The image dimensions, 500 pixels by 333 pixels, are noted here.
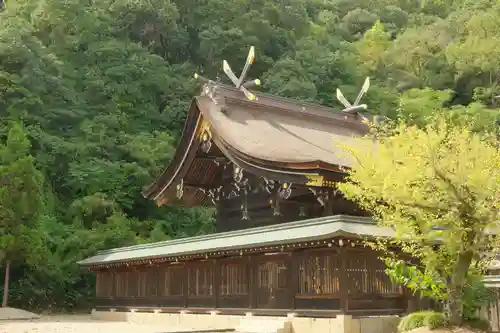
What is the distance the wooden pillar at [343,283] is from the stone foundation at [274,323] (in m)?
0.27

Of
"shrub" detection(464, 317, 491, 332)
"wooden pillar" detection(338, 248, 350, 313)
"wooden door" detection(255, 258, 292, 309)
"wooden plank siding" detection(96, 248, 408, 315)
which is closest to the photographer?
"shrub" detection(464, 317, 491, 332)

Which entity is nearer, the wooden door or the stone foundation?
the stone foundation

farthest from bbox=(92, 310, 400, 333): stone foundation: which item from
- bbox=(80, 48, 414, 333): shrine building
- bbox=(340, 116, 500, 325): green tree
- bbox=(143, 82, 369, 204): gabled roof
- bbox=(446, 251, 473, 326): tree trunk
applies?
bbox=(143, 82, 369, 204): gabled roof

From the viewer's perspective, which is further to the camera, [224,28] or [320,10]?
[320,10]

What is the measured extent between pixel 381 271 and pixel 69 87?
93.4 feet

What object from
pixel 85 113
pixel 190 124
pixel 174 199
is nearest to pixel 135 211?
pixel 85 113

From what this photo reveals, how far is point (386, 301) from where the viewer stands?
1487cm

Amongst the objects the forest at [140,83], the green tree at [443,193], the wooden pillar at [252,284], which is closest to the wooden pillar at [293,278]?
the wooden pillar at [252,284]

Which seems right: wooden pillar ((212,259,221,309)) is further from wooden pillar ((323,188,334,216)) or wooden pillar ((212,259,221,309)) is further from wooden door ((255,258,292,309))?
wooden pillar ((323,188,334,216))

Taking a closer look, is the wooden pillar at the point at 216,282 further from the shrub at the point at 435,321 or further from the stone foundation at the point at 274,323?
the shrub at the point at 435,321

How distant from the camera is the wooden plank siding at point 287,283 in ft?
46.9

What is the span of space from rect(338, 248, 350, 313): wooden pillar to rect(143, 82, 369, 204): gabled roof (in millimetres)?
2149

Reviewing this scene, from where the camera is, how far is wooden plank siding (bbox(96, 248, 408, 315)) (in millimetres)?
14281

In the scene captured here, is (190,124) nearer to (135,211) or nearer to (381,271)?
(381,271)
